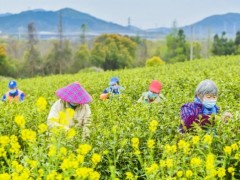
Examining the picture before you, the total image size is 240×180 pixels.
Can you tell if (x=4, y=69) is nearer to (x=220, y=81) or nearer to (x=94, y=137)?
(x=220, y=81)

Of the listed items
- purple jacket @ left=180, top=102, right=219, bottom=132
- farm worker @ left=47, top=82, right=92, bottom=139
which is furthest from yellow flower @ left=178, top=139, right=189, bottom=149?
farm worker @ left=47, top=82, right=92, bottom=139

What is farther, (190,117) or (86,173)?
(190,117)

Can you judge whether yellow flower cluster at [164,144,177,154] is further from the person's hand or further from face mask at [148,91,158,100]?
face mask at [148,91,158,100]

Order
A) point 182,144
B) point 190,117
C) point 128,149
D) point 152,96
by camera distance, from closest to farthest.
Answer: point 182,144 → point 128,149 → point 190,117 → point 152,96

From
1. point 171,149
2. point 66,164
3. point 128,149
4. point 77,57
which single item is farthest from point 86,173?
point 77,57

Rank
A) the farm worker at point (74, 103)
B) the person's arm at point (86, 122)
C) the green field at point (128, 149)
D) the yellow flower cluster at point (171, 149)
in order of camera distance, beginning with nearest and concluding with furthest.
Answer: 1. the green field at point (128, 149)
2. the yellow flower cluster at point (171, 149)
3. the person's arm at point (86, 122)
4. the farm worker at point (74, 103)

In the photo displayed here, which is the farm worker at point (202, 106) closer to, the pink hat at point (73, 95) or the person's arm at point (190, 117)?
the person's arm at point (190, 117)

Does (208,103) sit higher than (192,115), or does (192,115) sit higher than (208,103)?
(208,103)

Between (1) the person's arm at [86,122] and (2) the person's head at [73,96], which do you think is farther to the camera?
(2) the person's head at [73,96]

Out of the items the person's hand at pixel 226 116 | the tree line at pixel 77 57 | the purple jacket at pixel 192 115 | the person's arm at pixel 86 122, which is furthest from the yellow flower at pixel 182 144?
the tree line at pixel 77 57

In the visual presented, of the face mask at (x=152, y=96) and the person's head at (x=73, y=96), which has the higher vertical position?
the person's head at (x=73, y=96)

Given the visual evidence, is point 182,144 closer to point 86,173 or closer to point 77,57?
point 86,173

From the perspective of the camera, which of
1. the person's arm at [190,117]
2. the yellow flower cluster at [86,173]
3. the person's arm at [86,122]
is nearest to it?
the yellow flower cluster at [86,173]

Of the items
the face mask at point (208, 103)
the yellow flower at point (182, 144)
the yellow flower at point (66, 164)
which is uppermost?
the face mask at point (208, 103)
